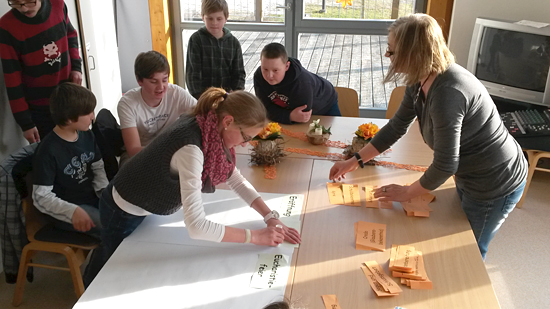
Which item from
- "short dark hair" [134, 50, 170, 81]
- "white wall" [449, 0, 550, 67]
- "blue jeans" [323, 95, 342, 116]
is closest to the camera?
"short dark hair" [134, 50, 170, 81]

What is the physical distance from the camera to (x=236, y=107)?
1505mm

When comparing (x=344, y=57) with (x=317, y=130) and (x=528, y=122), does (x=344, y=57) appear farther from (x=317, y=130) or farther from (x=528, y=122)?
(x=317, y=130)

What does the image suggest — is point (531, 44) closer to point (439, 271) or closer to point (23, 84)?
point (439, 271)

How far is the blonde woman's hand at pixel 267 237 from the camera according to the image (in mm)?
1587

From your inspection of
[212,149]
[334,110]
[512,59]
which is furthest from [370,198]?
[512,59]

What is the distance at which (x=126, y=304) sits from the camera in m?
1.34

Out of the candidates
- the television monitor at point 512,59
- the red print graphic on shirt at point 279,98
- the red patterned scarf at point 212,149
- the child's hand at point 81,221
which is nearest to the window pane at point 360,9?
the television monitor at point 512,59

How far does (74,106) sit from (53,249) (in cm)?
64

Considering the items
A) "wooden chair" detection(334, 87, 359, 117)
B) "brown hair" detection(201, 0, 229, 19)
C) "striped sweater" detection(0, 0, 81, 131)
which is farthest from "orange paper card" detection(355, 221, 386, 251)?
"brown hair" detection(201, 0, 229, 19)

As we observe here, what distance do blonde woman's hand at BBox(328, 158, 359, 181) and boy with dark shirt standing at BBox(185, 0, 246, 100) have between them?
1.52 metres

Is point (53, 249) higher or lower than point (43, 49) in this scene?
lower

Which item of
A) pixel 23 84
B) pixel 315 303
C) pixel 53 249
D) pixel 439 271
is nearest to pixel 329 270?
pixel 315 303

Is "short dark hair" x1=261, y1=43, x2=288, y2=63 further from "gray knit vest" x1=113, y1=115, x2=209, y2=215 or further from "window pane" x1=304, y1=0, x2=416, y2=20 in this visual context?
"window pane" x1=304, y1=0, x2=416, y2=20

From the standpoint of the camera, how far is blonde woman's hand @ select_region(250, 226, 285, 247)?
1587 mm
